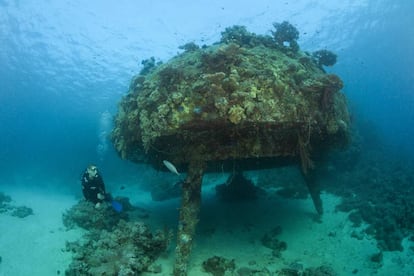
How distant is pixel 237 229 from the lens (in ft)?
35.8

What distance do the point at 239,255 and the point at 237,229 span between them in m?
1.98

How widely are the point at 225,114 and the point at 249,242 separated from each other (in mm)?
5156

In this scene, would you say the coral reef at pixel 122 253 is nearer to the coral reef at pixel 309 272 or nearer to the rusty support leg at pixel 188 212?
the rusty support leg at pixel 188 212

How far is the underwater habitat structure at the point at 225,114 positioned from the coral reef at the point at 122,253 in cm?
96

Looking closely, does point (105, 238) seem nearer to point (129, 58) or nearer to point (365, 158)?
point (365, 158)

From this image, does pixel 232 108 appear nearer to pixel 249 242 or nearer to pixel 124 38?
pixel 249 242

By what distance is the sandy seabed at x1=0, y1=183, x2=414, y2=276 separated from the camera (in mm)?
8328

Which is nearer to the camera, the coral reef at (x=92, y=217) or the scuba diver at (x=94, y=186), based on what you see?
the scuba diver at (x=94, y=186)

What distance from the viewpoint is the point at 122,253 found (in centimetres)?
750

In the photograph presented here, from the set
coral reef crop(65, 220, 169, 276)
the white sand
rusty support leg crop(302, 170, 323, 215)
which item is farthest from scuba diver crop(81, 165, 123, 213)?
rusty support leg crop(302, 170, 323, 215)

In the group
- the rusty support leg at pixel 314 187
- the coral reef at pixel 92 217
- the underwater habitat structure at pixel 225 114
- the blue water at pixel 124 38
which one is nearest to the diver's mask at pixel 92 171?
the coral reef at pixel 92 217

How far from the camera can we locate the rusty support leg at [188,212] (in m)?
7.54

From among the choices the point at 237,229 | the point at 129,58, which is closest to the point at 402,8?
the point at 129,58

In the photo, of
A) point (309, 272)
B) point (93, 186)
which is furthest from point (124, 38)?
point (309, 272)
